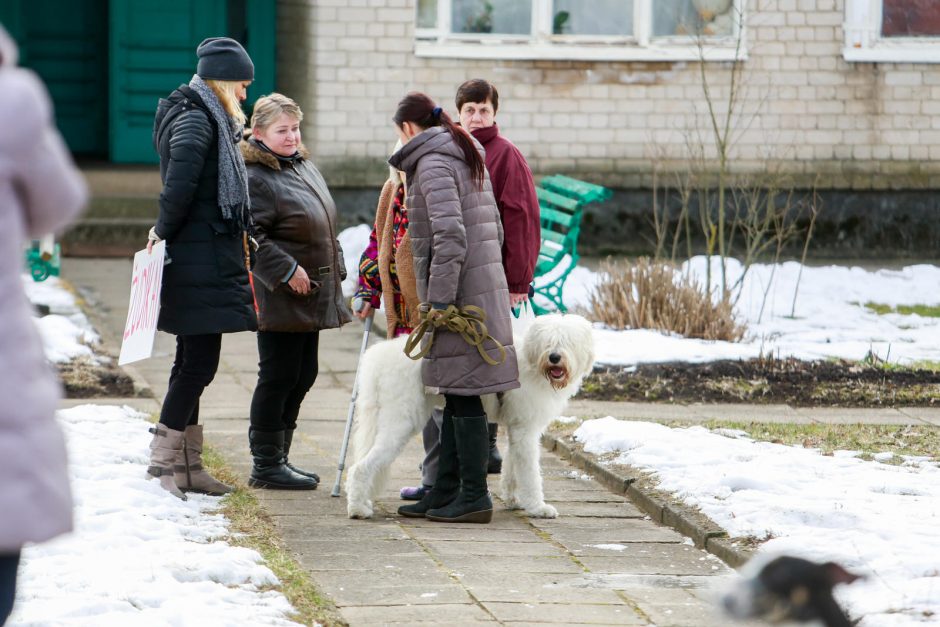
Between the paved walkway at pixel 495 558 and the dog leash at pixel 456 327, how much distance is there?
76cm

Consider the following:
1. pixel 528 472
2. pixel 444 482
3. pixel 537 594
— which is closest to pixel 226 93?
pixel 444 482

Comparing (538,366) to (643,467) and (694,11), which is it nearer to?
(643,467)

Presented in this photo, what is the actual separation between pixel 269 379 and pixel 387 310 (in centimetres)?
67

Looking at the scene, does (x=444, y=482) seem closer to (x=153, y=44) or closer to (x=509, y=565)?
(x=509, y=565)

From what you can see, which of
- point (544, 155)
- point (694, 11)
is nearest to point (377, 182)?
point (544, 155)

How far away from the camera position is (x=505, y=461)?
253 inches

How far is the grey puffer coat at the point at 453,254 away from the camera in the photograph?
5.95 meters

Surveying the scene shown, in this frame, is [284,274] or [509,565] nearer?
[509,565]

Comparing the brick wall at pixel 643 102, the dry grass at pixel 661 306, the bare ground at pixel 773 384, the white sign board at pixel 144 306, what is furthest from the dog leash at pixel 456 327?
the brick wall at pixel 643 102

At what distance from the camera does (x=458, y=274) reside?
19.7 ft

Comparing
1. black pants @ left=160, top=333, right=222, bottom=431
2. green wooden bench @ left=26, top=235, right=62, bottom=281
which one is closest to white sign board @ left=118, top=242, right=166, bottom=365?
black pants @ left=160, top=333, right=222, bottom=431

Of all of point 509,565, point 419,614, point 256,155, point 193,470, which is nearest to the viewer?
point 419,614

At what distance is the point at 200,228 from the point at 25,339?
10.9ft

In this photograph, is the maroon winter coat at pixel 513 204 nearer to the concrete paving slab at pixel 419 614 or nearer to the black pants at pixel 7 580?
the concrete paving slab at pixel 419 614
